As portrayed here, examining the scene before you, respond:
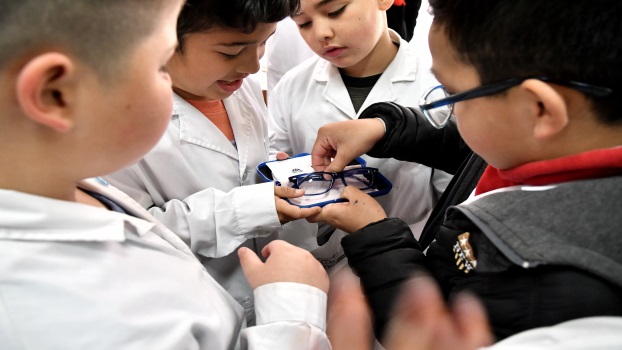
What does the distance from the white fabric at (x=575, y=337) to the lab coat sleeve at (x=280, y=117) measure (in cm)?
102

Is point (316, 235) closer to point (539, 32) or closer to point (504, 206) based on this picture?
point (504, 206)

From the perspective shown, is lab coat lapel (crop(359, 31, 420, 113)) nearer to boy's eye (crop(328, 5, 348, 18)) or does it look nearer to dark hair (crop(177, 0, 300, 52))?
boy's eye (crop(328, 5, 348, 18))

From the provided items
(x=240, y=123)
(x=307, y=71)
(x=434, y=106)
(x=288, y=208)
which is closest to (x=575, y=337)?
(x=434, y=106)

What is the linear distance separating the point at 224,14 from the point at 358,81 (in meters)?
0.60

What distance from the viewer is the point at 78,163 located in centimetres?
46

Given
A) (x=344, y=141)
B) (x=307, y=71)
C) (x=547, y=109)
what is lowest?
(x=344, y=141)

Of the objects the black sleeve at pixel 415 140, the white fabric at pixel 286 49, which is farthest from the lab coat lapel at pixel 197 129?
the white fabric at pixel 286 49

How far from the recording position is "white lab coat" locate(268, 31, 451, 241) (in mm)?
1227

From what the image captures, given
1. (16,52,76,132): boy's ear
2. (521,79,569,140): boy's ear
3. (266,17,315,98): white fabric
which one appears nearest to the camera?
(16,52,76,132): boy's ear

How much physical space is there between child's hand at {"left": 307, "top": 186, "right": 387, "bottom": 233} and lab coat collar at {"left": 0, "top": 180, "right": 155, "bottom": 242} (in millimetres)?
473

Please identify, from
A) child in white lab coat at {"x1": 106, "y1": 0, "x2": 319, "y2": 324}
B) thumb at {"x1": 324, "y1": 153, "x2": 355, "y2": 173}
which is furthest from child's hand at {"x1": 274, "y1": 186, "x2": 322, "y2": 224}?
thumb at {"x1": 324, "y1": 153, "x2": 355, "y2": 173}

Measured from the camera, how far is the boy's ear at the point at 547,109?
496 millimetres

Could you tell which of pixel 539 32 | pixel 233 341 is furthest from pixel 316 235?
pixel 539 32

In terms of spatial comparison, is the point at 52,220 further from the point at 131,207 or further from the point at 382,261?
the point at 382,261
